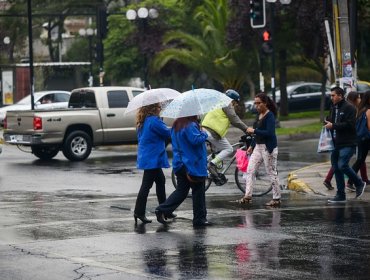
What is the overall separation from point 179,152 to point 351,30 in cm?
913

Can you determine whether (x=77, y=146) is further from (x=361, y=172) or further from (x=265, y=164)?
(x=265, y=164)

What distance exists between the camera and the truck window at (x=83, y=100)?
88.8 feet

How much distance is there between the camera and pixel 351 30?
21672 mm

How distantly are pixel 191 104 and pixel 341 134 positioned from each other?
353 cm

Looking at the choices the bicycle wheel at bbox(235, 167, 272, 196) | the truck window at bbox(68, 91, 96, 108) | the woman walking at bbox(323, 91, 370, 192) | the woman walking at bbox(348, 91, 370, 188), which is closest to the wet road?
the bicycle wheel at bbox(235, 167, 272, 196)

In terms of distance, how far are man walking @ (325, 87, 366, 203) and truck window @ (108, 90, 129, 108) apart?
1121cm

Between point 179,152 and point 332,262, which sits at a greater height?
point 179,152

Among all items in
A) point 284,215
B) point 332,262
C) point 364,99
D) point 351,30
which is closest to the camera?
point 332,262

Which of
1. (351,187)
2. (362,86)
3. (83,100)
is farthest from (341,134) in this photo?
(362,86)

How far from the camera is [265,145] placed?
16016 millimetres

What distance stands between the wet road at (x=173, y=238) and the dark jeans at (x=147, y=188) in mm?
269

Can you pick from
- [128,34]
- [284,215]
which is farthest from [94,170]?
[128,34]

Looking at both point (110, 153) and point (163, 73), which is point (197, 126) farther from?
point (163, 73)

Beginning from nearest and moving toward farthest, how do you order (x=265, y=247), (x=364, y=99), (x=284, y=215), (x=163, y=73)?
(x=265, y=247) → (x=284, y=215) → (x=364, y=99) → (x=163, y=73)
